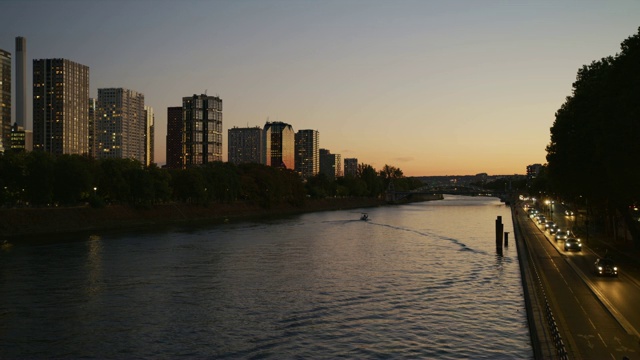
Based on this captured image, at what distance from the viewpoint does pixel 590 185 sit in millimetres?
62969

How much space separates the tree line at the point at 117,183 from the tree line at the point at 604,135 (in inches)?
3123

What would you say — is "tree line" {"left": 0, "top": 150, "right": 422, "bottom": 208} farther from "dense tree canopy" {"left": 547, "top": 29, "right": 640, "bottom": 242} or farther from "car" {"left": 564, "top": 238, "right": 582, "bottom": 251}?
"car" {"left": 564, "top": 238, "right": 582, "bottom": 251}

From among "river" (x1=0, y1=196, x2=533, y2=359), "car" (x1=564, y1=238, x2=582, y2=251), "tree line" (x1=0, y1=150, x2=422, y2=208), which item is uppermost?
"tree line" (x1=0, y1=150, x2=422, y2=208)

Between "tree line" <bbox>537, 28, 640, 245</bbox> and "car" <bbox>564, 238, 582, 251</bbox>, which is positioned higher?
"tree line" <bbox>537, 28, 640, 245</bbox>

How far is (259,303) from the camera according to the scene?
43281 millimetres

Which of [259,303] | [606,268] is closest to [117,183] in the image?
[259,303]

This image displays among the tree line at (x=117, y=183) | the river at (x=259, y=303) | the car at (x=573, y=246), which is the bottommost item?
the river at (x=259, y=303)

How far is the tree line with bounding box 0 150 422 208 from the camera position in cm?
10181

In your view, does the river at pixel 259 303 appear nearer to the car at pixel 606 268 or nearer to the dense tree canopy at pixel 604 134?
the car at pixel 606 268

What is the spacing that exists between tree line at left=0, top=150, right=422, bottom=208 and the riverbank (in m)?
2.12

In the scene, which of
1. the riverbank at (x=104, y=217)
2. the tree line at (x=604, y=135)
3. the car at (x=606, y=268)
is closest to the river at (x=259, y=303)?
the car at (x=606, y=268)

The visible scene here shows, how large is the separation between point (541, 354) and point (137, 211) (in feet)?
365

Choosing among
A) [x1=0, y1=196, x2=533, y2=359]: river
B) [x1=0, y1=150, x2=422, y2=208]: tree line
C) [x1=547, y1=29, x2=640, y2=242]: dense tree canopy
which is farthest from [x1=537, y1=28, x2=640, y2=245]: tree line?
[x1=0, y1=150, x2=422, y2=208]: tree line

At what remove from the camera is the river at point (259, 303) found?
32406mm
